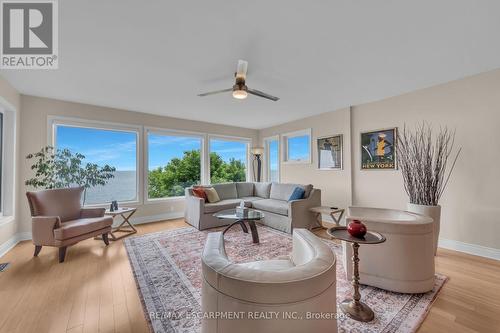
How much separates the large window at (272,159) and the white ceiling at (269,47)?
2786 millimetres

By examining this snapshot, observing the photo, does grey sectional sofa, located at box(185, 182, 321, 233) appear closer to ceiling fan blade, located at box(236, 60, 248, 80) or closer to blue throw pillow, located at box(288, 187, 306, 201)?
blue throw pillow, located at box(288, 187, 306, 201)

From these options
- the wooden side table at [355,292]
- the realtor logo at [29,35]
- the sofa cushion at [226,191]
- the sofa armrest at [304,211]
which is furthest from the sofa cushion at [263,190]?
the realtor logo at [29,35]

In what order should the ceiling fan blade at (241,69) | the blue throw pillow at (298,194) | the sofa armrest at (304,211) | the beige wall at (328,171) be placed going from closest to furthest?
the ceiling fan blade at (241,69) → the sofa armrest at (304,211) → the blue throw pillow at (298,194) → the beige wall at (328,171)

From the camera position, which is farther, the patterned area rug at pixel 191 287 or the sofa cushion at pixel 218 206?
the sofa cushion at pixel 218 206

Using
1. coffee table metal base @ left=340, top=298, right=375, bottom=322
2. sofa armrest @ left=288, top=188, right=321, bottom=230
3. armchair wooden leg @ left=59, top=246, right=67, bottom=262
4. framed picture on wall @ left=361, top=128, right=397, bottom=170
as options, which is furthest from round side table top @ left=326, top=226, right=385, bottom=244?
armchair wooden leg @ left=59, top=246, right=67, bottom=262

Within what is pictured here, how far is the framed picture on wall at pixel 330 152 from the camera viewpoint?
15.3ft

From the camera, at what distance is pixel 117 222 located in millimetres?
4461

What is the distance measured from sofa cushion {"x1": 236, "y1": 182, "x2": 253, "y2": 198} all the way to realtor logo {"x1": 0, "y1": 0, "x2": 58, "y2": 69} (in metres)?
4.19

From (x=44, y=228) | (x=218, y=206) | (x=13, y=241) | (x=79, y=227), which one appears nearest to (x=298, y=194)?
(x=218, y=206)

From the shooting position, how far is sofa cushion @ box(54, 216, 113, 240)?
9.02ft

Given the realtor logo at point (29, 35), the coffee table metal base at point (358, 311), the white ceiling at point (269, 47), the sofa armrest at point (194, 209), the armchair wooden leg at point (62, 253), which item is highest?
the realtor logo at point (29, 35)

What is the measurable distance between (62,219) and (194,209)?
2112 mm

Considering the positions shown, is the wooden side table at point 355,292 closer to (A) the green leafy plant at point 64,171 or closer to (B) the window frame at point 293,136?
(B) the window frame at point 293,136

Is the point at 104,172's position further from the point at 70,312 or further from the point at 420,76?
the point at 420,76
